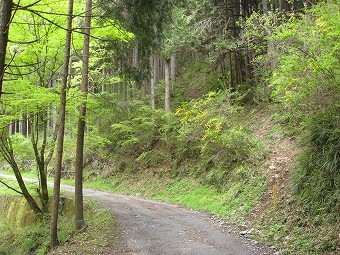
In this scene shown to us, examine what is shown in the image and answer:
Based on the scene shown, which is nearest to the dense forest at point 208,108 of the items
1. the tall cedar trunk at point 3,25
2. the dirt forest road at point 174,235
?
the tall cedar trunk at point 3,25

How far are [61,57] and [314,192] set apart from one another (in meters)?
9.91

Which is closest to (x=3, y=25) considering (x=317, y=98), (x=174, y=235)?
(x=317, y=98)

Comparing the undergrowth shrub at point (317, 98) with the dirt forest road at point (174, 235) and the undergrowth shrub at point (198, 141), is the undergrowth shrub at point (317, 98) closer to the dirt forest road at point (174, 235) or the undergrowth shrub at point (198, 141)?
the dirt forest road at point (174, 235)

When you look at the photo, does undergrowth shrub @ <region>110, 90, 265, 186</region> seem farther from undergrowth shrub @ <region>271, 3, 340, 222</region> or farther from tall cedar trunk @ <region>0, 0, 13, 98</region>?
tall cedar trunk @ <region>0, 0, 13, 98</region>

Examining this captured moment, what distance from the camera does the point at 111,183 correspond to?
21266mm

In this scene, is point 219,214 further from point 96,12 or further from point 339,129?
point 96,12

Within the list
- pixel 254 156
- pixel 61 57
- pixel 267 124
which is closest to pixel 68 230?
pixel 61 57

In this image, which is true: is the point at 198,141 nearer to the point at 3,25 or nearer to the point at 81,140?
the point at 81,140

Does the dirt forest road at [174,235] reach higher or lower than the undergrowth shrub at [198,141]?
lower

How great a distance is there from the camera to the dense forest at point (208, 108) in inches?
265

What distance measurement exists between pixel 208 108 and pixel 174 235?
7.34 meters

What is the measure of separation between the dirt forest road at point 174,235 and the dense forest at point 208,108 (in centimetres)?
91

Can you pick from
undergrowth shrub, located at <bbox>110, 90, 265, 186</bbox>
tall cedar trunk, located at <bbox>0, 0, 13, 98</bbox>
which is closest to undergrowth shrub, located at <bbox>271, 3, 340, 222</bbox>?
undergrowth shrub, located at <bbox>110, 90, 265, 186</bbox>

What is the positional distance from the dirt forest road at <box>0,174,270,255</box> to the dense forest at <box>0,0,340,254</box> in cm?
91
